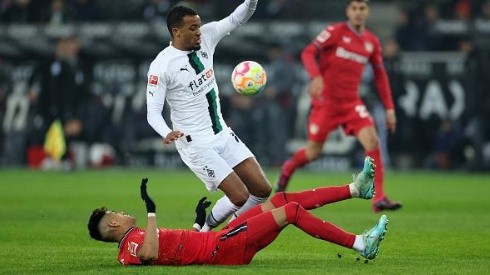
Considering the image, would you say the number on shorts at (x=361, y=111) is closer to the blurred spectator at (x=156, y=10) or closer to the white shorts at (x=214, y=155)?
the white shorts at (x=214, y=155)

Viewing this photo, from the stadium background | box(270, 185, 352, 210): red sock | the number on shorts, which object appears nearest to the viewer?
box(270, 185, 352, 210): red sock

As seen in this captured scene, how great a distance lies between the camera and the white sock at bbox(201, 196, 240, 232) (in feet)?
38.5

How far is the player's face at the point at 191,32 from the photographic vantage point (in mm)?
11328

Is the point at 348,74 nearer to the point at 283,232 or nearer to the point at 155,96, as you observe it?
the point at 283,232

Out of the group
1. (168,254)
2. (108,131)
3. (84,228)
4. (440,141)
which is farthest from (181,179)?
(168,254)

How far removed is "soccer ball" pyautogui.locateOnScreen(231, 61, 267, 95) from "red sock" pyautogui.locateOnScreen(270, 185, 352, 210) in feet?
5.16

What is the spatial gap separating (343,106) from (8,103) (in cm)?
1348

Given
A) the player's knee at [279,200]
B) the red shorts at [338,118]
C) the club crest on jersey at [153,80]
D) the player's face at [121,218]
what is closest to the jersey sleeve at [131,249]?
the player's face at [121,218]

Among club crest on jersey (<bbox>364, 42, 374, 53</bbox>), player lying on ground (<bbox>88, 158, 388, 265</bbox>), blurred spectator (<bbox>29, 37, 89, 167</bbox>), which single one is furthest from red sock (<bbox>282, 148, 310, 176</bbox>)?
blurred spectator (<bbox>29, 37, 89, 167</bbox>)

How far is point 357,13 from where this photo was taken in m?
15.6

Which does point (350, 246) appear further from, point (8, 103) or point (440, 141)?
point (8, 103)

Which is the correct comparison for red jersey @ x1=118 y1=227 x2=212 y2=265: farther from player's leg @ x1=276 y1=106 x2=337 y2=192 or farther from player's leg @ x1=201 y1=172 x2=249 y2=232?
player's leg @ x1=276 y1=106 x2=337 y2=192

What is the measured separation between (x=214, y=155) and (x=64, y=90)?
1509 centimetres

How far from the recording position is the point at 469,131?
25.5 m
